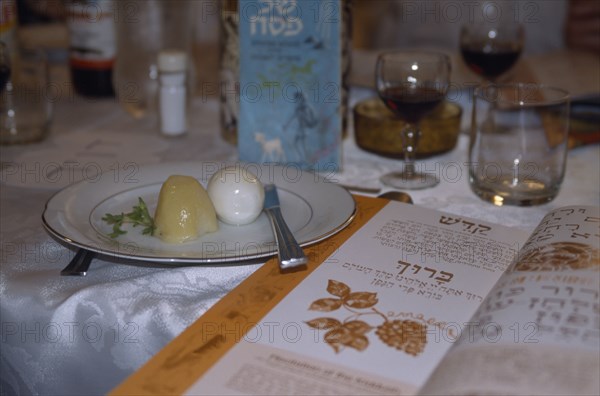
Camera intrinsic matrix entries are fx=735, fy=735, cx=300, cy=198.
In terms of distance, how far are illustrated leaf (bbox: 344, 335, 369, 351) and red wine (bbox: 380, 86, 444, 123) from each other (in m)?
0.43

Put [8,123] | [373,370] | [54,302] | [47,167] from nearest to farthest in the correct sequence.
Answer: [373,370]
[54,302]
[47,167]
[8,123]

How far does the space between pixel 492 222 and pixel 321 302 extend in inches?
10.8

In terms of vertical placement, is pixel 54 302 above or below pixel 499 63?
below

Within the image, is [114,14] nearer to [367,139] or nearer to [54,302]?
[367,139]

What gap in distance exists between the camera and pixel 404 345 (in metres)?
Result: 0.51

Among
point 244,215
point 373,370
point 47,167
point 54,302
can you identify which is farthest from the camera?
point 47,167

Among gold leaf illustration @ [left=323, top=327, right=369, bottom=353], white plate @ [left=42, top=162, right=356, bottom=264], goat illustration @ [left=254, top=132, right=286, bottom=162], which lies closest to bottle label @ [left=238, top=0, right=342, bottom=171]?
goat illustration @ [left=254, top=132, right=286, bottom=162]

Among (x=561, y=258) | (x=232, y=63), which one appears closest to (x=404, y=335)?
(x=561, y=258)

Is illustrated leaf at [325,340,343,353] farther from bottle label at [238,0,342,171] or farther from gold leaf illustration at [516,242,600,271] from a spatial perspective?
bottle label at [238,0,342,171]

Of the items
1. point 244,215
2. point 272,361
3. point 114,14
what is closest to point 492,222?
point 244,215

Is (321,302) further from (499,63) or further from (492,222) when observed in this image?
(499,63)

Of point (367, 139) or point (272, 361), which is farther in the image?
point (367, 139)

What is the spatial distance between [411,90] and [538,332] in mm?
456

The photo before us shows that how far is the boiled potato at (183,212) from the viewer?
67 cm
